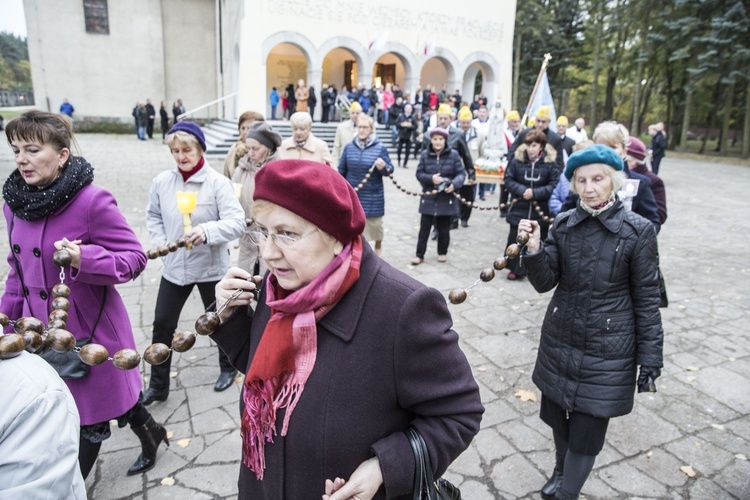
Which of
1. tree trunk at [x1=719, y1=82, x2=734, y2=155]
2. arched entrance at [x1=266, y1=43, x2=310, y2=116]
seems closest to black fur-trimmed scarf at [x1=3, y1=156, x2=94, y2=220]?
arched entrance at [x1=266, y1=43, x2=310, y2=116]

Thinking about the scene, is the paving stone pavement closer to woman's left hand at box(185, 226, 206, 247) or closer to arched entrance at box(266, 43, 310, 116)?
woman's left hand at box(185, 226, 206, 247)

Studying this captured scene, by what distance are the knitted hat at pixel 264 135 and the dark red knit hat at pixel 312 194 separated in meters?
3.07

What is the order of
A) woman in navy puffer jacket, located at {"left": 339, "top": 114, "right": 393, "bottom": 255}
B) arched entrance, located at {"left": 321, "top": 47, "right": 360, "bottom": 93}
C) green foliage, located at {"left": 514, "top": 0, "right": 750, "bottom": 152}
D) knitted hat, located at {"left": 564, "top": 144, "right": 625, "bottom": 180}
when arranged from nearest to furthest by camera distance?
knitted hat, located at {"left": 564, "top": 144, "right": 625, "bottom": 180}
woman in navy puffer jacket, located at {"left": 339, "top": 114, "right": 393, "bottom": 255}
green foliage, located at {"left": 514, "top": 0, "right": 750, "bottom": 152}
arched entrance, located at {"left": 321, "top": 47, "right": 360, "bottom": 93}

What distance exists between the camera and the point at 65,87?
26.6 m

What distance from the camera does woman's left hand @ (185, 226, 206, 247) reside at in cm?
323

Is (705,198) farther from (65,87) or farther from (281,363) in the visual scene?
(65,87)

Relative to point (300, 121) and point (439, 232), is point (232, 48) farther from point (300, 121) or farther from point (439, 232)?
point (300, 121)

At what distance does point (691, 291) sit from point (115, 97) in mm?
29266

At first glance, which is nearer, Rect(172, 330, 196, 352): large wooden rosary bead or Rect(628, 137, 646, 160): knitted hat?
Rect(172, 330, 196, 352): large wooden rosary bead

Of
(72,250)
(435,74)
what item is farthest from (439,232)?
(435,74)

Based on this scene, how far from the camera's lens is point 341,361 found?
1488mm

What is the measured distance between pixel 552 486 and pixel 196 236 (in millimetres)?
2696

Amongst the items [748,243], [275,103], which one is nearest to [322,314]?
[748,243]

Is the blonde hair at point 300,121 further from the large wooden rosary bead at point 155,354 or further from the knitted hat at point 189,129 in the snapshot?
the large wooden rosary bead at point 155,354
